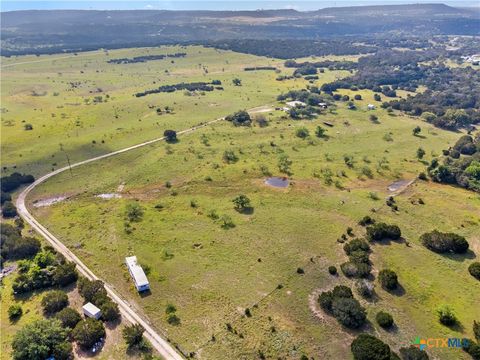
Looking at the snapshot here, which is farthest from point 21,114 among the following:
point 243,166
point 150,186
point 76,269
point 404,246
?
point 404,246

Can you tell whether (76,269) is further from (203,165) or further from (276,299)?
(203,165)

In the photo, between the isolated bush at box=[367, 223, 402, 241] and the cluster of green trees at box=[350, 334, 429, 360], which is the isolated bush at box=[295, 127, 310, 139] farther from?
the cluster of green trees at box=[350, 334, 429, 360]

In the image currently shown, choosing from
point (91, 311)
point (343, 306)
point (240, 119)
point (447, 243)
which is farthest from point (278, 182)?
point (91, 311)

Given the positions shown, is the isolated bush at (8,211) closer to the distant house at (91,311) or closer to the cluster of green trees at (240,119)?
the distant house at (91,311)

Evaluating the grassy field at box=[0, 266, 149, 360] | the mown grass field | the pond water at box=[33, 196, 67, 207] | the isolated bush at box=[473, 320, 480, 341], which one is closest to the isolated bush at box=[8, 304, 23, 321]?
the grassy field at box=[0, 266, 149, 360]

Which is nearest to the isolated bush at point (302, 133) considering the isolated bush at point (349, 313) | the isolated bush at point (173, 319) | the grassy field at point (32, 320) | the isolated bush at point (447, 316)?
the isolated bush at point (349, 313)

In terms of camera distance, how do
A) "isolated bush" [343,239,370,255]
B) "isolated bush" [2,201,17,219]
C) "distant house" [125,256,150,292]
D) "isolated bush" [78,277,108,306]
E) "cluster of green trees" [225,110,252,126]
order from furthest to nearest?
1. "cluster of green trees" [225,110,252,126]
2. "isolated bush" [2,201,17,219]
3. "isolated bush" [343,239,370,255]
4. "distant house" [125,256,150,292]
5. "isolated bush" [78,277,108,306]

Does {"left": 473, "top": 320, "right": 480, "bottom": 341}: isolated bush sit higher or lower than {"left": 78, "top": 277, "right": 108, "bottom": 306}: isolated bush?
lower
